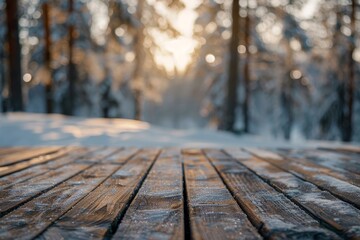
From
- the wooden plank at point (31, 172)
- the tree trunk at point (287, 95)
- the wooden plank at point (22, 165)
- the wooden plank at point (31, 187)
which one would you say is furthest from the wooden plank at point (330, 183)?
the tree trunk at point (287, 95)

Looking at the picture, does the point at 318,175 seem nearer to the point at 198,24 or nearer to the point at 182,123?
the point at 198,24

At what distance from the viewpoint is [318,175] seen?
2.68 meters

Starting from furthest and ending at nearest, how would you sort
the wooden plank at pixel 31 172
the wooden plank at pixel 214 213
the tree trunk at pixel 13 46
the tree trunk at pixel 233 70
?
1. the tree trunk at pixel 233 70
2. the tree trunk at pixel 13 46
3. the wooden plank at pixel 31 172
4. the wooden plank at pixel 214 213

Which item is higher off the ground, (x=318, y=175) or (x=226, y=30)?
(x=226, y=30)

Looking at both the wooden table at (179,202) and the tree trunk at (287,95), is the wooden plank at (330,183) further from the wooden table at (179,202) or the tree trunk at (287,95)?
the tree trunk at (287,95)

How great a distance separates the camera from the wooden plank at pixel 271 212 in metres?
1.30

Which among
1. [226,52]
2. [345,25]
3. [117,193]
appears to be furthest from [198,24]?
[117,193]

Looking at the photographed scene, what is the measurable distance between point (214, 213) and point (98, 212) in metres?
0.52

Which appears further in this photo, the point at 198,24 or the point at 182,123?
the point at 182,123

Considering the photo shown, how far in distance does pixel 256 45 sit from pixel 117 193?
17.0 metres

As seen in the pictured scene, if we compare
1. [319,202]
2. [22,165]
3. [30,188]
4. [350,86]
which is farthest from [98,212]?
[350,86]

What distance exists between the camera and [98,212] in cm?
158

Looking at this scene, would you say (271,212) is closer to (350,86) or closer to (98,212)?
(98,212)

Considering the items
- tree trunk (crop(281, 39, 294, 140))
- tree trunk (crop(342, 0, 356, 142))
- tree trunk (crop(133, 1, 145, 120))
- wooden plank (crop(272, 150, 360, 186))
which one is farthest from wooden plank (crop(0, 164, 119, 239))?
tree trunk (crop(281, 39, 294, 140))
